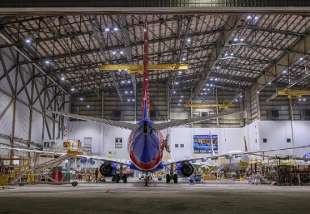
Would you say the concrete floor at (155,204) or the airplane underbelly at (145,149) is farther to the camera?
the airplane underbelly at (145,149)

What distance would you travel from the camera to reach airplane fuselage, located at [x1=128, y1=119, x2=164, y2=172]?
1781cm

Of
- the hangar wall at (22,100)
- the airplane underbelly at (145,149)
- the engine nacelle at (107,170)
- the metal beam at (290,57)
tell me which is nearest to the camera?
the airplane underbelly at (145,149)

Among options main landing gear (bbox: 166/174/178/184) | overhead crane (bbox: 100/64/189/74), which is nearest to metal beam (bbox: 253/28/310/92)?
overhead crane (bbox: 100/64/189/74)

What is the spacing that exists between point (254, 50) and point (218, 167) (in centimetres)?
1653

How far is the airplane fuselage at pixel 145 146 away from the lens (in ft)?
58.4

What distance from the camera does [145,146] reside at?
725 inches

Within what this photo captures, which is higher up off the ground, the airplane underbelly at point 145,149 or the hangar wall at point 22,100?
the hangar wall at point 22,100

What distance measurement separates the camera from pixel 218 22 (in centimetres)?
3556

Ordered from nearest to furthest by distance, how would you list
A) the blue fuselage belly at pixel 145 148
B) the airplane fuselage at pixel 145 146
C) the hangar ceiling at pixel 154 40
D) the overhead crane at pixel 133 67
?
the airplane fuselage at pixel 145 146 → the blue fuselage belly at pixel 145 148 → the hangar ceiling at pixel 154 40 → the overhead crane at pixel 133 67

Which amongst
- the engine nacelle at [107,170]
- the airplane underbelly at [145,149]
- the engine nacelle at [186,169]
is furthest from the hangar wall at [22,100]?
the airplane underbelly at [145,149]

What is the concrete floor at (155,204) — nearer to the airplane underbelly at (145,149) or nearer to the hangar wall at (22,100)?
the airplane underbelly at (145,149)

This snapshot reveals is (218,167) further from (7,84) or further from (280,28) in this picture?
(7,84)

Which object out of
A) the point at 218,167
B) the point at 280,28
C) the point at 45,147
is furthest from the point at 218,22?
the point at 45,147

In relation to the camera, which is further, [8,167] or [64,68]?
[64,68]
